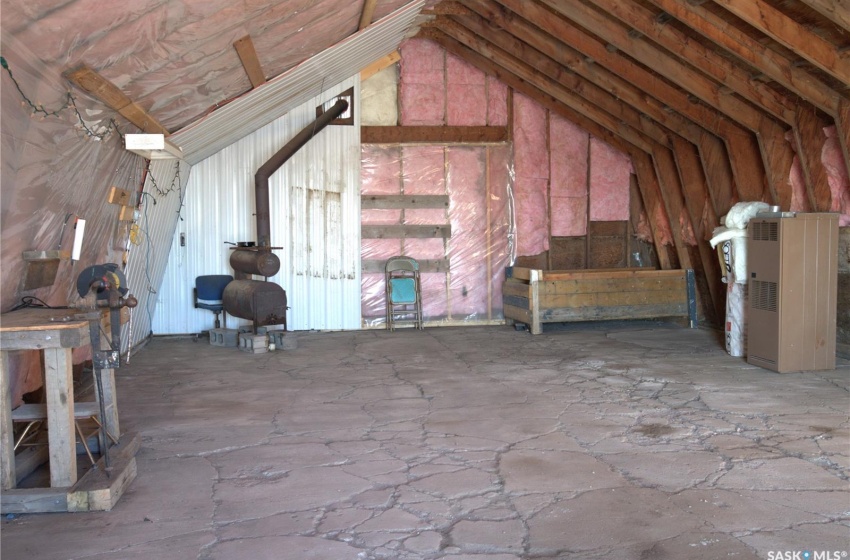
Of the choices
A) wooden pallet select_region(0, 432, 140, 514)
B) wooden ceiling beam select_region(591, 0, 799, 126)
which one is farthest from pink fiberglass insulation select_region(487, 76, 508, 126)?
wooden pallet select_region(0, 432, 140, 514)

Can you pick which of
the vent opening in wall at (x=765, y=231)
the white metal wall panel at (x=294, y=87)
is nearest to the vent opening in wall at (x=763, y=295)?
the vent opening in wall at (x=765, y=231)

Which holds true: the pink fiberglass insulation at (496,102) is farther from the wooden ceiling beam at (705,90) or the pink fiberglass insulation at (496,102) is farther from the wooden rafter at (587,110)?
the wooden ceiling beam at (705,90)

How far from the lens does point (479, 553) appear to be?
2.85 m

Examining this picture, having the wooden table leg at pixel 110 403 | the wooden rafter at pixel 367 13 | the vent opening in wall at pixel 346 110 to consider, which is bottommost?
the wooden table leg at pixel 110 403

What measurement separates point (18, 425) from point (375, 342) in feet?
14.6

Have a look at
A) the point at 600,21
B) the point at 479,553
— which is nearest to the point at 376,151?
the point at 600,21

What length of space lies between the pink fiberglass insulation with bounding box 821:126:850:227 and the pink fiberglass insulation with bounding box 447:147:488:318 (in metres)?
4.20

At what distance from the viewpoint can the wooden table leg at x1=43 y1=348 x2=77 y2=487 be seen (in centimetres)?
326

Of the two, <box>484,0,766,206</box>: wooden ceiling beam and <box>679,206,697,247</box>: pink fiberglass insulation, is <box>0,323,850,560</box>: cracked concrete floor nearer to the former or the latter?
<box>484,0,766,206</box>: wooden ceiling beam

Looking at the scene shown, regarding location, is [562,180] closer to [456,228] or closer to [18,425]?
[456,228]

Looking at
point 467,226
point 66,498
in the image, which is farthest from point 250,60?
point 467,226

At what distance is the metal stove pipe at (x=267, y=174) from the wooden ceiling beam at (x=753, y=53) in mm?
4209

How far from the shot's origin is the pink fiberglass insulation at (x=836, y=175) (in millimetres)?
6234

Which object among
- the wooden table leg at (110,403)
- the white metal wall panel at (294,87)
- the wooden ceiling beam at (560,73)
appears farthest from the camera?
the wooden ceiling beam at (560,73)
